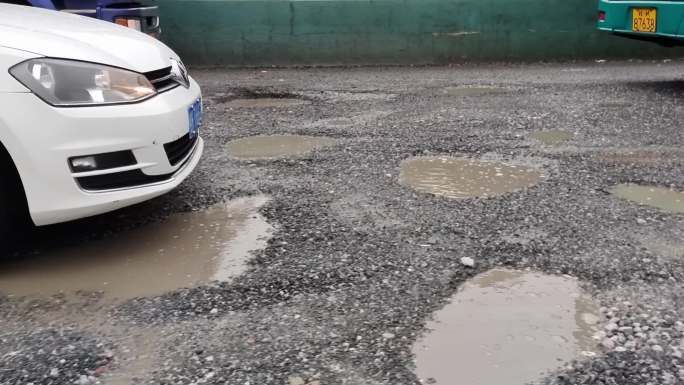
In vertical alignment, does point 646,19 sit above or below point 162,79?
above

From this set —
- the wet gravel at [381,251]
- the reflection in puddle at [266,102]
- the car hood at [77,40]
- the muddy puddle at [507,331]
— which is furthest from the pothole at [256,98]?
the muddy puddle at [507,331]

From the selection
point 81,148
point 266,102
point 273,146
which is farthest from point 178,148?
point 266,102

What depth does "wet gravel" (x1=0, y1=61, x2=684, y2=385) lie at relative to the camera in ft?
8.13

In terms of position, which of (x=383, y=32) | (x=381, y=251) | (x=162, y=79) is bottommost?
(x=381, y=251)

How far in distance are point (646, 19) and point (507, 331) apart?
5.72 meters

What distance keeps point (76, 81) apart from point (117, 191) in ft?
1.80

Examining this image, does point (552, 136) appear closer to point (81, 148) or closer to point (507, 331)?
point (507, 331)

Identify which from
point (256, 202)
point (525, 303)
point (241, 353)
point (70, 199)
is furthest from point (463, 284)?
point (70, 199)

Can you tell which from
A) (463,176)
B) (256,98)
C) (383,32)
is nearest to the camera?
(463,176)

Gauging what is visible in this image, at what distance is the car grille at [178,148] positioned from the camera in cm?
342

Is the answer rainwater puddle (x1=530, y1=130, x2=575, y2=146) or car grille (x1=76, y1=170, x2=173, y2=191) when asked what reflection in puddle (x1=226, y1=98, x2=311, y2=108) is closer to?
rainwater puddle (x1=530, y1=130, x2=575, y2=146)

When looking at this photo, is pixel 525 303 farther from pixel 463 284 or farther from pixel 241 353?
pixel 241 353

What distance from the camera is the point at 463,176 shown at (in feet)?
14.7

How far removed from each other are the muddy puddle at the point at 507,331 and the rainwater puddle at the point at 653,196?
1231mm
